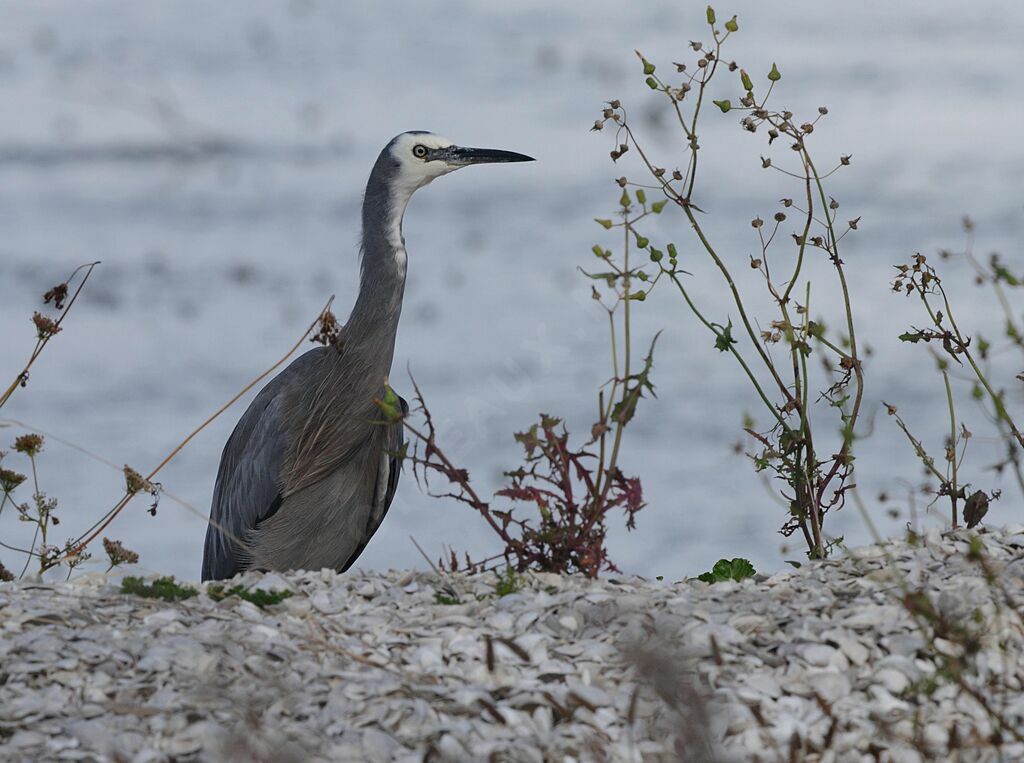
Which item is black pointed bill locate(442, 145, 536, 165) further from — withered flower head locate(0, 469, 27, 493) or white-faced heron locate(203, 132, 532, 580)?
withered flower head locate(0, 469, 27, 493)

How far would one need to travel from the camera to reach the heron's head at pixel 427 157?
6043 millimetres

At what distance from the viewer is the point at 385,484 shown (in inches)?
242

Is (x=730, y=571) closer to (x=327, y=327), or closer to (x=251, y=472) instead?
(x=327, y=327)

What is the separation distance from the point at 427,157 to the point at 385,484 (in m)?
1.46

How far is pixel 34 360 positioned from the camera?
4.90 metres

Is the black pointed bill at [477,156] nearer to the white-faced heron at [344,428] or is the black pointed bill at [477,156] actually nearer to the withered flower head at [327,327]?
the white-faced heron at [344,428]

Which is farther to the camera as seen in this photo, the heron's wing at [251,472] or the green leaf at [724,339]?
the heron's wing at [251,472]

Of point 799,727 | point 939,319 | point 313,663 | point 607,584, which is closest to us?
point 799,727

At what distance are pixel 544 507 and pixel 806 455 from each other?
1.05m

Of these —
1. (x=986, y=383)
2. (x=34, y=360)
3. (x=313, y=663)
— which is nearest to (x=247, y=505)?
(x=34, y=360)

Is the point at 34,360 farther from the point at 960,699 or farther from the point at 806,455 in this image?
the point at 960,699

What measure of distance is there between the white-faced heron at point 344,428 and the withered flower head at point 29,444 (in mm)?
1342

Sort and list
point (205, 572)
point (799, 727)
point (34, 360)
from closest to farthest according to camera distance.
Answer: point (799, 727) → point (34, 360) → point (205, 572)

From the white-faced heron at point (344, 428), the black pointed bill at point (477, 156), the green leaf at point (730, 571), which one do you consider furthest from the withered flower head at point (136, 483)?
the black pointed bill at point (477, 156)
